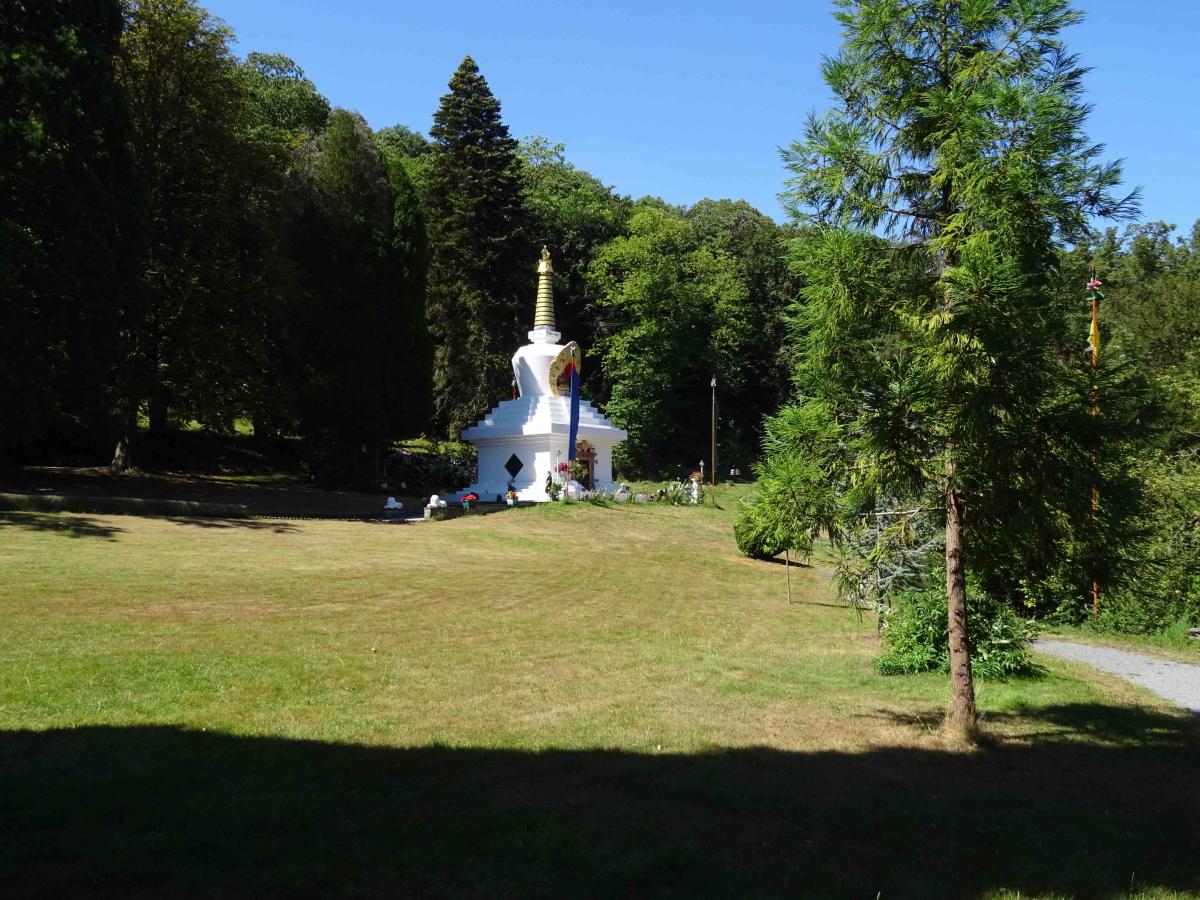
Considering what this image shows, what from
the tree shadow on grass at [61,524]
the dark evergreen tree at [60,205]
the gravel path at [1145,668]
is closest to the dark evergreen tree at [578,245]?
the dark evergreen tree at [60,205]

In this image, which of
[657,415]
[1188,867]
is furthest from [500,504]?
[1188,867]

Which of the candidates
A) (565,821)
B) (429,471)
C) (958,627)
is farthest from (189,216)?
(565,821)

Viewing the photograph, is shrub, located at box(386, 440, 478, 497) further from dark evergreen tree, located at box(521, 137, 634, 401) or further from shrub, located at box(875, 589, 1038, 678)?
shrub, located at box(875, 589, 1038, 678)

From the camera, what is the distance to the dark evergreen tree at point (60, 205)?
1867 cm

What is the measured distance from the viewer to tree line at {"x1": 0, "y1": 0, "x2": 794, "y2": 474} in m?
20.4

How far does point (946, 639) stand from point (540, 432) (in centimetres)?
2094

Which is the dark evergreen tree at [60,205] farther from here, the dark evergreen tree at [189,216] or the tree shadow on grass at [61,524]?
the tree shadow on grass at [61,524]

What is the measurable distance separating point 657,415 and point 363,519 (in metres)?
23.6

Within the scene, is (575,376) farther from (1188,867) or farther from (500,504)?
(1188,867)

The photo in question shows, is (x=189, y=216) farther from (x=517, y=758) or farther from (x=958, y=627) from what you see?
(x=958, y=627)

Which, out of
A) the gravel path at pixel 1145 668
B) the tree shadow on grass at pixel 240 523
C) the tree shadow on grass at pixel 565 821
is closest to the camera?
the tree shadow on grass at pixel 565 821

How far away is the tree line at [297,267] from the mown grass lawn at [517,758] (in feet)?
34.5

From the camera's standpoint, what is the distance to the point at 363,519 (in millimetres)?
24312

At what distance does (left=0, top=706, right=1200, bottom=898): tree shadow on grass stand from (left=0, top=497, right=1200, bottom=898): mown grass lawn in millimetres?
23
